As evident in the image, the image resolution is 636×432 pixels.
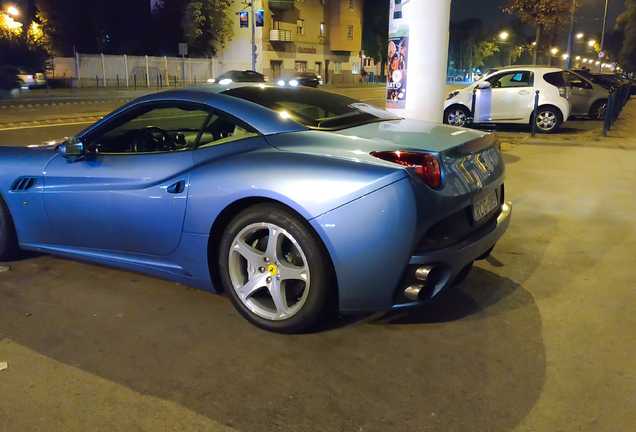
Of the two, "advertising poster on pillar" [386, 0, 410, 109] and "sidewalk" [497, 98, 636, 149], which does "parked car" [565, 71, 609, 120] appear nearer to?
"sidewalk" [497, 98, 636, 149]

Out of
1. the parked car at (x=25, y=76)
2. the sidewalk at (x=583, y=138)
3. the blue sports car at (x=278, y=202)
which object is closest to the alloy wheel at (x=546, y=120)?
the sidewalk at (x=583, y=138)

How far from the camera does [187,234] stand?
3.52 meters

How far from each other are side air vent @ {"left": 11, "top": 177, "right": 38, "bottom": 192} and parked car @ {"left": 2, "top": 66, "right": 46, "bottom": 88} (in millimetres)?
31221

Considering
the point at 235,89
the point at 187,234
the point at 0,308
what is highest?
the point at 235,89

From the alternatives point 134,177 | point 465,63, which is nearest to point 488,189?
point 134,177

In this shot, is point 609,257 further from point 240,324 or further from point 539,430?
point 240,324

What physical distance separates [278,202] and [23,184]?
7.27 ft

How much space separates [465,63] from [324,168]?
9990cm

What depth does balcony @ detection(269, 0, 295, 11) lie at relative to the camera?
52.7 meters

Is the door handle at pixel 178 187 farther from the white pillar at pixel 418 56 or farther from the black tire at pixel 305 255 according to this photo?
the white pillar at pixel 418 56

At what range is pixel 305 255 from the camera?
3119 mm

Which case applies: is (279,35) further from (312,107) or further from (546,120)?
(312,107)

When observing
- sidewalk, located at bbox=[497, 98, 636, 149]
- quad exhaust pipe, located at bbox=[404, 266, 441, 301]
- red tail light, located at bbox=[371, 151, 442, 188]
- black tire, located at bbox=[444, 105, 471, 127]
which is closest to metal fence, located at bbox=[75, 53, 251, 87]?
black tire, located at bbox=[444, 105, 471, 127]

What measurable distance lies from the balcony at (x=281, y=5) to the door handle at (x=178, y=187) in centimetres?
5277
